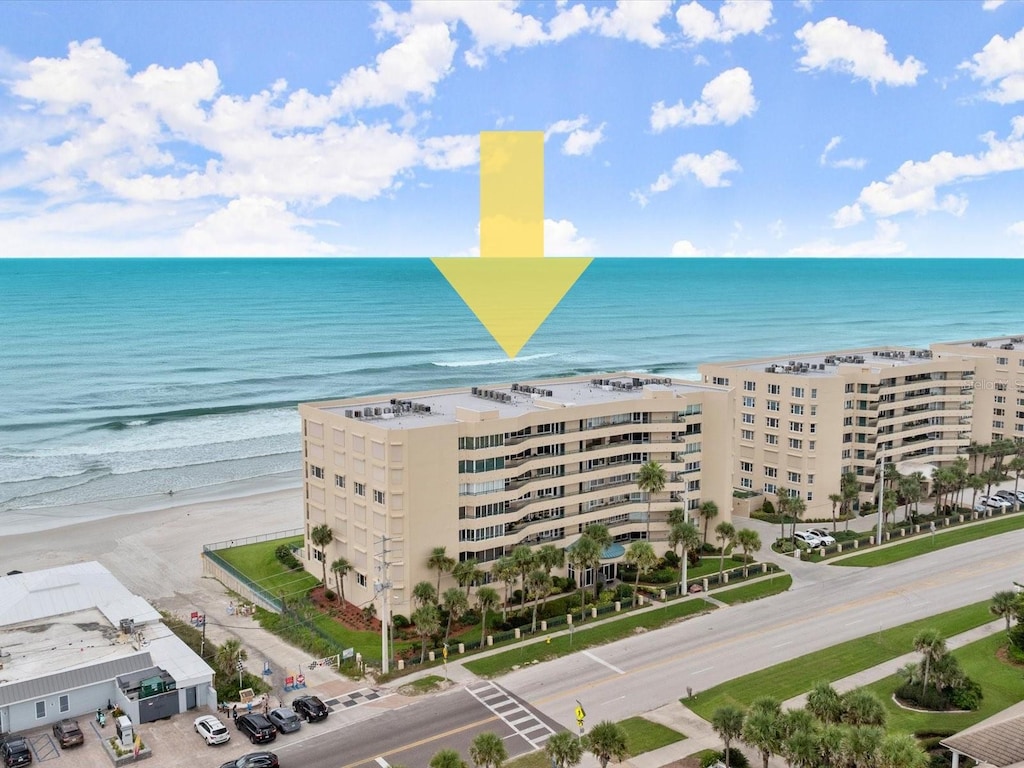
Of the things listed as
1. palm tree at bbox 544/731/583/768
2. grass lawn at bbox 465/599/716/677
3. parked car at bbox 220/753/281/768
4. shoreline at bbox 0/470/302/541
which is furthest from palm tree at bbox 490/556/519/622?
shoreline at bbox 0/470/302/541

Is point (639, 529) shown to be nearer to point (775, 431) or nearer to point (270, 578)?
point (775, 431)

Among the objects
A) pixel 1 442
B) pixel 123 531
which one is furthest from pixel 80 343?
pixel 123 531

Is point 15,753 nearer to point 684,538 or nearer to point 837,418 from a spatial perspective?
point 684,538

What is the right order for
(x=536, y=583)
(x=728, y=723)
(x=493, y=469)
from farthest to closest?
(x=493, y=469)
(x=536, y=583)
(x=728, y=723)

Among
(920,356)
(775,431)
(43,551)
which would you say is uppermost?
(920,356)

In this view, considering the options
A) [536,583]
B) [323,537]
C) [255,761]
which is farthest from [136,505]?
[255,761]

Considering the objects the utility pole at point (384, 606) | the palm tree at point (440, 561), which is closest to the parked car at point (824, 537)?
the palm tree at point (440, 561)
